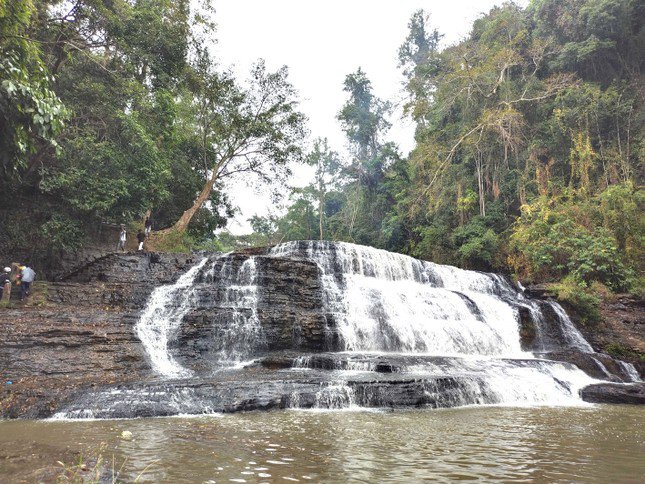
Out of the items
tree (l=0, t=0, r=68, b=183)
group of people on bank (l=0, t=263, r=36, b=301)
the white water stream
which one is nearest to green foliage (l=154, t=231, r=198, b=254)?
the white water stream

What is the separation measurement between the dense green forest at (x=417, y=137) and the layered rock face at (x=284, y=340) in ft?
9.96

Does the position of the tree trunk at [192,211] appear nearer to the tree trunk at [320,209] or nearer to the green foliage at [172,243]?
the green foliage at [172,243]

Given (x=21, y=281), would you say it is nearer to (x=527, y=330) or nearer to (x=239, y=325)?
(x=239, y=325)

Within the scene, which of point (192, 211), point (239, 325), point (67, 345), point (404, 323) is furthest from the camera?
point (192, 211)

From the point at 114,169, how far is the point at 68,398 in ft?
32.9

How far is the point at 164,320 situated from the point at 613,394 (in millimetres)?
10517

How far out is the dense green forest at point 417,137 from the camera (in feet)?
45.5

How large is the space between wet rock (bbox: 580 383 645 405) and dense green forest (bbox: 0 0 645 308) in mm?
6254

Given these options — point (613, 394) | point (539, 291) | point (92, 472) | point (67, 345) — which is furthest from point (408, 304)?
point (92, 472)

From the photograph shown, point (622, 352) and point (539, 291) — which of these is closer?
point (622, 352)

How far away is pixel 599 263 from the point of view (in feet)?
51.2

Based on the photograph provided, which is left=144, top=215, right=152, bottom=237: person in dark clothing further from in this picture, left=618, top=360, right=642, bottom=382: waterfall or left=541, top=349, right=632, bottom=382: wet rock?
left=618, top=360, right=642, bottom=382: waterfall

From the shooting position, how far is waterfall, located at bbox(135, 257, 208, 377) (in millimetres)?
9250

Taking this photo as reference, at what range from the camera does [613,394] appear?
26.9 ft
